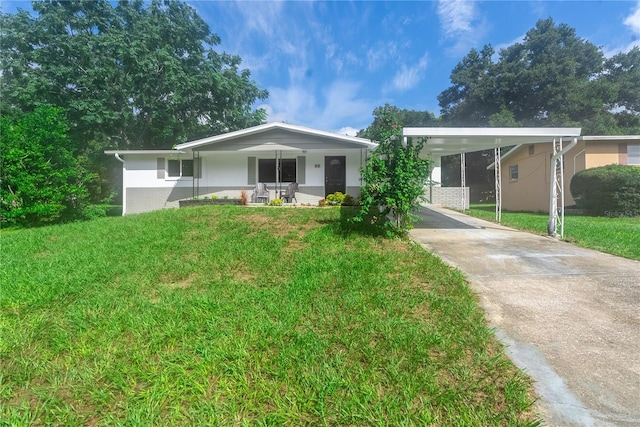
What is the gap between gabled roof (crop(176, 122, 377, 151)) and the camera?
38.1ft

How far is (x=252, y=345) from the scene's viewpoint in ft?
7.82

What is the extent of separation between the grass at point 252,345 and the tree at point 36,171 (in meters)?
6.51

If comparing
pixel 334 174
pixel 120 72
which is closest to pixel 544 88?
pixel 334 174

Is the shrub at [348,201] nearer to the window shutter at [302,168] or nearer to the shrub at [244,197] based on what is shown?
the window shutter at [302,168]

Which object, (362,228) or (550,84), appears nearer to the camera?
(362,228)

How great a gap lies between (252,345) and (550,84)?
1291 inches

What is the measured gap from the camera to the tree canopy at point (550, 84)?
23922 mm

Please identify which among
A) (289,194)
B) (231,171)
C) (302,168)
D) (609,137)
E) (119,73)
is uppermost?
(119,73)

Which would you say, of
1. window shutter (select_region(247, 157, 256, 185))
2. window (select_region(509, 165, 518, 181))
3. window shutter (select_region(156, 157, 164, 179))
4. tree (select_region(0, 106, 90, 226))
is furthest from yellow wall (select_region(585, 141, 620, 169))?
tree (select_region(0, 106, 90, 226))

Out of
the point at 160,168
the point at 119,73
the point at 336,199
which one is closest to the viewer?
the point at 336,199

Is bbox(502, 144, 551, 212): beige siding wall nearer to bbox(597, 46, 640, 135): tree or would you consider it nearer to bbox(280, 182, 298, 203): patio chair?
bbox(280, 182, 298, 203): patio chair

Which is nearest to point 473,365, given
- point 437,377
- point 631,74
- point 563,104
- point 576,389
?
point 437,377

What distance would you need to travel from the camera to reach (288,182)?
12.8 meters

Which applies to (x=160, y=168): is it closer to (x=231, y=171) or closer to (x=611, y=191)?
(x=231, y=171)
